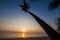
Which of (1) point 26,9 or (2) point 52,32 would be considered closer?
(2) point 52,32

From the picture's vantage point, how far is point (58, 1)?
18.8 m

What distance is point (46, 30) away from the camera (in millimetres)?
19188

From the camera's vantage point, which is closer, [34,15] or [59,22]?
[59,22]

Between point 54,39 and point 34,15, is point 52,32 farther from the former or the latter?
point 34,15

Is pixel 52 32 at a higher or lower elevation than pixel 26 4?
lower

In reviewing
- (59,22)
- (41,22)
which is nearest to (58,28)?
(59,22)

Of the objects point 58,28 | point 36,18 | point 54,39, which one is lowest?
point 54,39

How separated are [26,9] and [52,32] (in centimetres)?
315

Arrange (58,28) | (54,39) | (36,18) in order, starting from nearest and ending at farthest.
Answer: (54,39), (58,28), (36,18)

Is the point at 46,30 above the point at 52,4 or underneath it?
underneath

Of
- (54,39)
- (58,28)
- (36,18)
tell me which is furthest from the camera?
(36,18)

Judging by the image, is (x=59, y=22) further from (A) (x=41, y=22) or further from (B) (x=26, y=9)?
(B) (x=26, y=9)

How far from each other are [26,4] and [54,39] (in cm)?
398

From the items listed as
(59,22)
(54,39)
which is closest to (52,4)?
(59,22)
